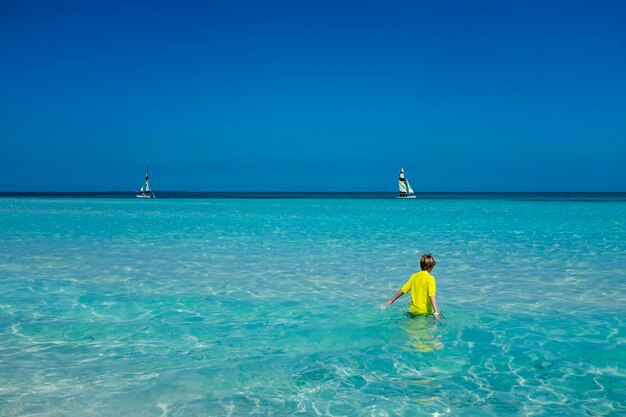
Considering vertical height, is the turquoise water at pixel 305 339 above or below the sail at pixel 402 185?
below

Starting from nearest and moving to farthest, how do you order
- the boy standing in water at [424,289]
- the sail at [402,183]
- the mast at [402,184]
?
1. the boy standing in water at [424,289]
2. the sail at [402,183]
3. the mast at [402,184]

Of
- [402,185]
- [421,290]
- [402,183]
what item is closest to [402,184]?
[402,183]

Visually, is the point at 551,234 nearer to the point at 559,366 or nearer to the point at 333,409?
the point at 559,366

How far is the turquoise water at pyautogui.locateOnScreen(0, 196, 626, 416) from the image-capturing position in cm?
522

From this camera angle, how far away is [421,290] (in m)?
8.06

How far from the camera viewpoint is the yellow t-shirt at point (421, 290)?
26.0 ft

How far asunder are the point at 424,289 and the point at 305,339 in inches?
83.9

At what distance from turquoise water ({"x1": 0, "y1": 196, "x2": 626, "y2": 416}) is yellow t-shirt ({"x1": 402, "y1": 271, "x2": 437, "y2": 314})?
0.23m

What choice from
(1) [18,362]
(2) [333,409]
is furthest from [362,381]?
(1) [18,362]

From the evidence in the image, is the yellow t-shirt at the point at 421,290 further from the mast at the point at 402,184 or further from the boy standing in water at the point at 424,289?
the mast at the point at 402,184

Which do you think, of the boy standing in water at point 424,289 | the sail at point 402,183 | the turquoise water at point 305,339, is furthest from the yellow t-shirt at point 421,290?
the sail at point 402,183

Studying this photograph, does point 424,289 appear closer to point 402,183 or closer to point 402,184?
point 402,183

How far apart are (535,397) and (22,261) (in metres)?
15.0

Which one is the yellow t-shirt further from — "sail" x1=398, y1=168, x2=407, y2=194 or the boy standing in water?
"sail" x1=398, y1=168, x2=407, y2=194
